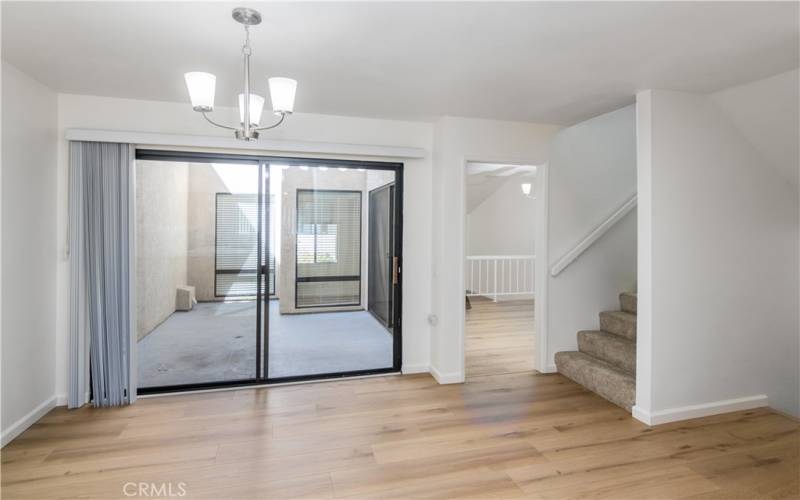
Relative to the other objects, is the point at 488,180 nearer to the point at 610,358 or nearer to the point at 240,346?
the point at 610,358

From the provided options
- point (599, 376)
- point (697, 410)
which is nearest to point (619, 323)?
point (599, 376)

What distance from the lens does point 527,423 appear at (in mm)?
2918

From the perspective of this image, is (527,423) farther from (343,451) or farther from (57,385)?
(57,385)

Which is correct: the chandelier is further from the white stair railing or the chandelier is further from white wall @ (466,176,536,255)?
white wall @ (466,176,536,255)

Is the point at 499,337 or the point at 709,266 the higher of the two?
the point at 709,266

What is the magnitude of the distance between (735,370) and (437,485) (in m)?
2.57

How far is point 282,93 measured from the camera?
189 cm

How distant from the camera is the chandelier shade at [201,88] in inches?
71.2

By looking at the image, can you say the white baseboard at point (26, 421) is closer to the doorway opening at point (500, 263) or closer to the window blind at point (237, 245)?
the window blind at point (237, 245)

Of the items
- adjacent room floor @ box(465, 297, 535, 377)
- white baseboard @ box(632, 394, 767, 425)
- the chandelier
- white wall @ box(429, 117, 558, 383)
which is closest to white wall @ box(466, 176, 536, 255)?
adjacent room floor @ box(465, 297, 535, 377)

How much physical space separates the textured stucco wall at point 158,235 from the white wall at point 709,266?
11.8ft

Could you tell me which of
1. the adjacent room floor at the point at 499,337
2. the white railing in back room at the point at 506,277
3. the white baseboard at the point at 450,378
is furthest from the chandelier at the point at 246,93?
the white railing in back room at the point at 506,277

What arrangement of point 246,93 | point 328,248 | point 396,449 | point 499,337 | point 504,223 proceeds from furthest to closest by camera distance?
point 504,223
point 499,337
point 328,248
point 396,449
point 246,93

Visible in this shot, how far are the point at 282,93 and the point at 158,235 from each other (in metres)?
2.15
